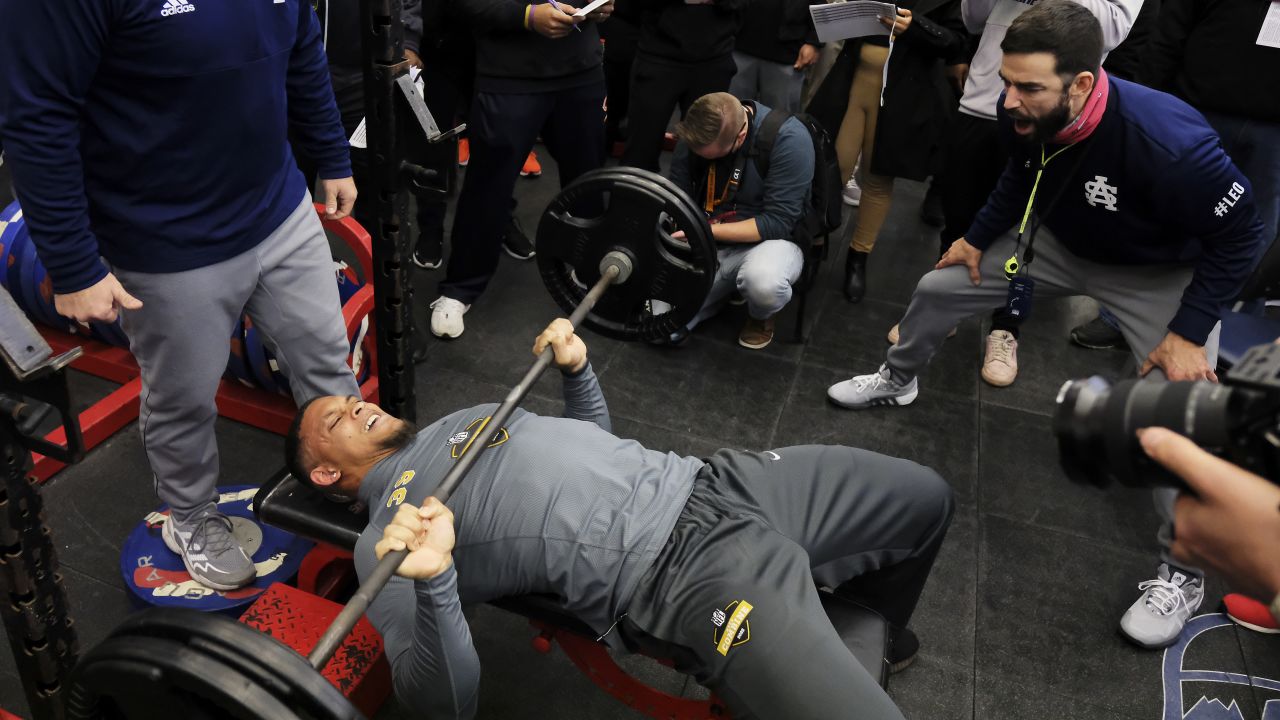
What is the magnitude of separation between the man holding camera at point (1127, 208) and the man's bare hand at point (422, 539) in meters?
1.82

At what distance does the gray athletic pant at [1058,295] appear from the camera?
2.67 metres

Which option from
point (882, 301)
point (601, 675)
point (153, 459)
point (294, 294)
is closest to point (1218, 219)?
point (882, 301)

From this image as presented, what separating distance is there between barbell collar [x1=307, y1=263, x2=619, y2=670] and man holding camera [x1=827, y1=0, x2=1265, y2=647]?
3.89 feet

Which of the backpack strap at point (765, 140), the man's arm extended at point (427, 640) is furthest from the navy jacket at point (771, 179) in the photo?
the man's arm extended at point (427, 640)

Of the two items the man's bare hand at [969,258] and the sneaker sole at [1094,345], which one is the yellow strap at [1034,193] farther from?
the sneaker sole at [1094,345]

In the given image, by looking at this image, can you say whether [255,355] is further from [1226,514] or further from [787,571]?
[1226,514]

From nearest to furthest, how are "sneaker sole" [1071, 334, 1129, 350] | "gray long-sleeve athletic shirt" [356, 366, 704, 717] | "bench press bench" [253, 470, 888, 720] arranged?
"gray long-sleeve athletic shirt" [356, 366, 704, 717] < "bench press bench" [253, 470, 888, 720] < "sneaker sole" [1071, 334, 1129, 350]

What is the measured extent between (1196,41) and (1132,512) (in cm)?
149

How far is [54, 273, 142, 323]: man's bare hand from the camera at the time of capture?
186 centimetres

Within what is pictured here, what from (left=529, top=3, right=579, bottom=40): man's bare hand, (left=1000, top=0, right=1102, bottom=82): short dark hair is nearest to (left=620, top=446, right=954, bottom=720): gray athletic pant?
(left=1000, top=0, right=1102, bottom=82): short dark hair

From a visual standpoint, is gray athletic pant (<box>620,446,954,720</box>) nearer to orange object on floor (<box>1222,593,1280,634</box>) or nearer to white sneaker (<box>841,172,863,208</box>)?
orange object on floor (<box>1222,593,1280,634</box>)

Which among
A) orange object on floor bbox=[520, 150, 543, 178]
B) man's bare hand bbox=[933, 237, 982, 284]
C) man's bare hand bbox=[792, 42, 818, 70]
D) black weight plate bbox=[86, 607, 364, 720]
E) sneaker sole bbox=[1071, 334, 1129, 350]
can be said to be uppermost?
black weight plate bbox=[86, 607, 364, 720]

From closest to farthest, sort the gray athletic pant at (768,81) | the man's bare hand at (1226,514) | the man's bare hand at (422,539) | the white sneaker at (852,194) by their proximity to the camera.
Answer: the man's bare hand at (1226,514), the man's bare hand at (422,539), the gray athletic pant at (768,81), the white sneaker at (852,194)

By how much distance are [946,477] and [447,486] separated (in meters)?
1.84
